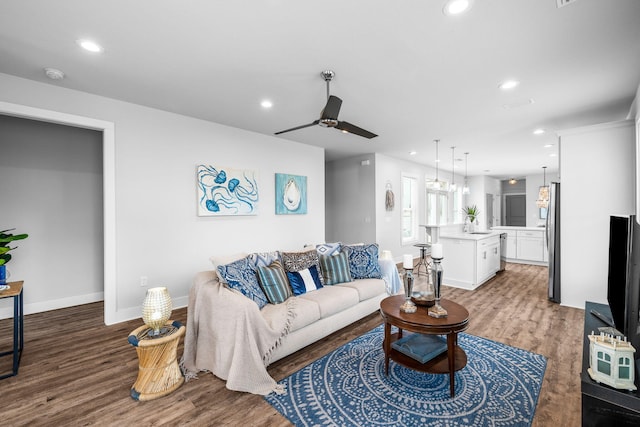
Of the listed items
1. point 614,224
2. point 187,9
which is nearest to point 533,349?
point 614,224

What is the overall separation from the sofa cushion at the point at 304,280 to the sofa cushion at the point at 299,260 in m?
0.04

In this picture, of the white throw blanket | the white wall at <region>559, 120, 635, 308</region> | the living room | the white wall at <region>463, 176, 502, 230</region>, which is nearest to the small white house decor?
the white throw blanket

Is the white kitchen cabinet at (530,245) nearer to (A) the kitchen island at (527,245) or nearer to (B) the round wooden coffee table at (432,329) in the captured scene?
(A) the kitchen island at (527,245)

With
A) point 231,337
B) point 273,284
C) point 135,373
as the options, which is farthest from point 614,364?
point 135,373

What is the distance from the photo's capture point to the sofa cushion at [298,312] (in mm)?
2497

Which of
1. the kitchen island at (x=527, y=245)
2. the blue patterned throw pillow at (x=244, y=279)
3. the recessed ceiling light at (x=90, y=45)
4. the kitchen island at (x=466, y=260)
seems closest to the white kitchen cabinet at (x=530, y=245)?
the kitchen island at (x=527, y=245)

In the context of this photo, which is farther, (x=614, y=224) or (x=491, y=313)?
(x=491, y=313)

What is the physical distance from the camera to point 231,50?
2.40 m

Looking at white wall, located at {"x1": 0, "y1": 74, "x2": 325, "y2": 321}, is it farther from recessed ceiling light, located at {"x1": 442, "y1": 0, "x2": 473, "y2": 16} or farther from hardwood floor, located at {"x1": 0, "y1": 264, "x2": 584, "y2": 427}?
recessed ceiling light, located at {"x1": 442, "y1": 0, "x2": 473, "y2": 16}

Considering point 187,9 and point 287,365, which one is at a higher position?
point 187,9

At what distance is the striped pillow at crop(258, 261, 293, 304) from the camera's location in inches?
109

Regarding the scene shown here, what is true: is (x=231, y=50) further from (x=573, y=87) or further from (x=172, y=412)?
(x=573, y=87)

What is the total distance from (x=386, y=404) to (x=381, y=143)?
462 centimetres

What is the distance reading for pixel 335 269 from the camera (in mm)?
3486
